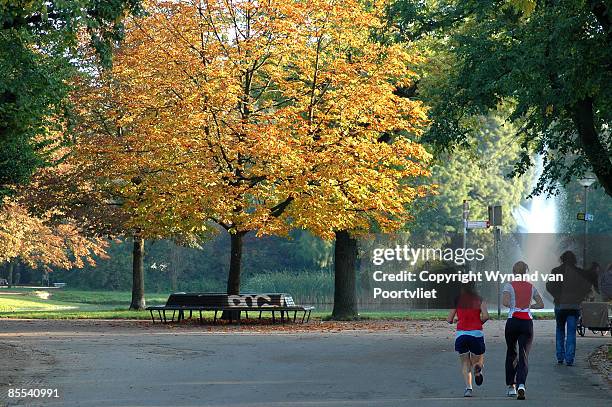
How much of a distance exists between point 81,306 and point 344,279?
79.5 feet

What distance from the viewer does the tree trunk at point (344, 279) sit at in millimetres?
37844

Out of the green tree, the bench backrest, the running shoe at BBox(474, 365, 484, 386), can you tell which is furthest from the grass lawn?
the running shoe at BBox(474, 365, 484, 386)

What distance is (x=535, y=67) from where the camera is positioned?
20.9m

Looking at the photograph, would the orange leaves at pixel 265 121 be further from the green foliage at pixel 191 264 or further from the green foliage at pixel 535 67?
the green foliage at pixel 191 264

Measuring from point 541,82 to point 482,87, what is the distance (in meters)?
5.29

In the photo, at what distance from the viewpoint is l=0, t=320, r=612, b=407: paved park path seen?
46.6 ft

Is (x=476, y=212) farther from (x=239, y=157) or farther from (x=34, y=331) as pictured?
(x=34, y=331)

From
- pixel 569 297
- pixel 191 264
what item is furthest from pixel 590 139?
pixel 191 264

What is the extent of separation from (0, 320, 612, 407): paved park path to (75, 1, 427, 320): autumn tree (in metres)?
4.76

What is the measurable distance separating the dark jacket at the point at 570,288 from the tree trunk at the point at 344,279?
18.6 meters

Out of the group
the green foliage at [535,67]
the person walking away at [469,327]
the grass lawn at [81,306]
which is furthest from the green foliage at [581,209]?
the person walking away at [469,327]

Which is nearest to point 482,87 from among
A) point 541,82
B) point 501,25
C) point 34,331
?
point 501,25

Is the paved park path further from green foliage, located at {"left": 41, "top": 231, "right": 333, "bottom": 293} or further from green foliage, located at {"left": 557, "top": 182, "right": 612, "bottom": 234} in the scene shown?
green foliage, located at {"left": 557, "top": 182, "right": 612, "bottom": 234}

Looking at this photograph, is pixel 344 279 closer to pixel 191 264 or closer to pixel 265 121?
pixel 265 121
